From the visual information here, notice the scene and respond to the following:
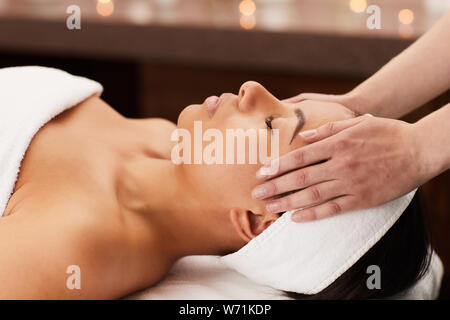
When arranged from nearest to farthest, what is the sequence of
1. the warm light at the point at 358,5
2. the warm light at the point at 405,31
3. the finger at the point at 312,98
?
the finger at the point at 312,98
the warm light at the point at 405,31
the warm light at the point at 358,5

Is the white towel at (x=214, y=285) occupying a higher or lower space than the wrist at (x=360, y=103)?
lower

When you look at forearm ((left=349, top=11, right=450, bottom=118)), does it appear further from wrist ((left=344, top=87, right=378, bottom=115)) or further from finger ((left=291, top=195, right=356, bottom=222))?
finger ((left=291, top=195, right=356, bottom=222))

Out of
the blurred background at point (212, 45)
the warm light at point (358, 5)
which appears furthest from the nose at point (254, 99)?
the warm light at point (358, 5)

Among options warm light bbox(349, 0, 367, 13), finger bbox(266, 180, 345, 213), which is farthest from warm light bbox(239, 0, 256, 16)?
finger bbox(266, 180, 345, 213)

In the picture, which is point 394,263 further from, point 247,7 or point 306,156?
point 247,7

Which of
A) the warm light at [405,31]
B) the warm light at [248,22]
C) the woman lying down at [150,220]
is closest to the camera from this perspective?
the woman lying down at [150,220]

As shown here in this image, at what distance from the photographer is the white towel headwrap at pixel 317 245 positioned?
1142mm

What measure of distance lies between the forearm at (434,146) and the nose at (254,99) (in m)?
0.27

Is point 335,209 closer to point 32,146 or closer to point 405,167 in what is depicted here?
point 405,167

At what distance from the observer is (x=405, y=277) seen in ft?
4.15

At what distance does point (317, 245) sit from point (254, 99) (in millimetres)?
282

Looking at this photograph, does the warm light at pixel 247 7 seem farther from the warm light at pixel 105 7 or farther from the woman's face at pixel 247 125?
the woman's face at pixel 247 125

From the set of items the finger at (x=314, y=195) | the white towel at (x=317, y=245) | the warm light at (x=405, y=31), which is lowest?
the white towel at (x=317, y=245)

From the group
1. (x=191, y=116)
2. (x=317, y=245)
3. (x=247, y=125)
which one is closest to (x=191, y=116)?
(x=191, y=116)
